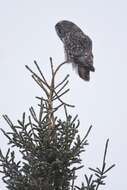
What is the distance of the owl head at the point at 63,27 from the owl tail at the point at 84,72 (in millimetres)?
2772

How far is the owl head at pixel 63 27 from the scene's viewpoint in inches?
445

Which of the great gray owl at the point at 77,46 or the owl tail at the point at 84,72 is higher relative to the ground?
the great gray owl at the point at 77,46

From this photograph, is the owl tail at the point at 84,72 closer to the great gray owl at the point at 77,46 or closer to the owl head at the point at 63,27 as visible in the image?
the great gray owl at the point at 77,46

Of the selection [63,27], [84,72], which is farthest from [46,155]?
[63,27]

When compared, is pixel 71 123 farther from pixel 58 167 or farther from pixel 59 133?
pixel 58 167

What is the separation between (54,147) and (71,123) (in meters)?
0.42

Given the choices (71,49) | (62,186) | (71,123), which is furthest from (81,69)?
(62,186)

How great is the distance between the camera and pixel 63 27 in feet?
38.3

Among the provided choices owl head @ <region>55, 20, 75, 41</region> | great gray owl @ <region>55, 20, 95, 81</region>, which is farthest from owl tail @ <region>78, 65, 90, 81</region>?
owl head @ <region>55, 20, 75, 41</region>

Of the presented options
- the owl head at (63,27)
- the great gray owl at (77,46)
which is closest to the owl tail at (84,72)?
the great gray owl at (77,46)

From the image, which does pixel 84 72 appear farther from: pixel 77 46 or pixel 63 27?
pixel 63 27

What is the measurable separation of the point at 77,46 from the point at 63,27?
1694 mm

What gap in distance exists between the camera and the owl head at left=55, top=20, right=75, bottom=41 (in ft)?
37.1

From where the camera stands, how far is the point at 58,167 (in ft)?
19.1
